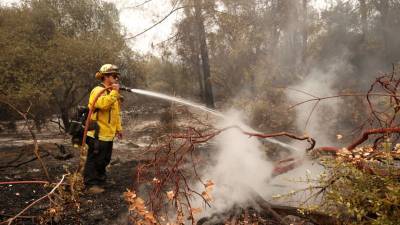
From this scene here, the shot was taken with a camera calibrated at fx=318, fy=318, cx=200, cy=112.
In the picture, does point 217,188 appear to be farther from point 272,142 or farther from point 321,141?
point 321,141

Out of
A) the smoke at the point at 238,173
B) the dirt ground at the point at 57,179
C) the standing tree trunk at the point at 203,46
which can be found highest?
the standing tree trunk at the point at 203,46

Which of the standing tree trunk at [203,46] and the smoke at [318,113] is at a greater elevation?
the standing tree trunk at [203,46]

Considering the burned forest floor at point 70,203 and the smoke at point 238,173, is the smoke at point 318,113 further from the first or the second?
the burned forest floor at point 70,203

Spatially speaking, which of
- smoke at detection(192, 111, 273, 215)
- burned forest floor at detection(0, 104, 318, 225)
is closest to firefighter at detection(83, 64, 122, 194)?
burned forest floor at detection(0, 104, 318, 225)

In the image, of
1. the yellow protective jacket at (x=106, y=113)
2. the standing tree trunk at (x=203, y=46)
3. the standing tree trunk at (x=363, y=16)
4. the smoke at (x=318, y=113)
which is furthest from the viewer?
the standing tree trunk at (x=363, y=16)

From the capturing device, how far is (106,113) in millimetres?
5293

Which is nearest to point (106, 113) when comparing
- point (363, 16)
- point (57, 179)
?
point (57, 179)

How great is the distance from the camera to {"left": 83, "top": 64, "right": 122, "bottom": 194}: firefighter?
5.20 metres

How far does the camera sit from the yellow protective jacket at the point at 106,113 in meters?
5.10

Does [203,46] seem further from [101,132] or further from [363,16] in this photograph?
[101,132]

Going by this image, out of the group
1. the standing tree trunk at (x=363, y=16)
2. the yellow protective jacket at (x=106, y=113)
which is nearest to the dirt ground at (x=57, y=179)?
the yellow protective jacket at (x=106, y=113)

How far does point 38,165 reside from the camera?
7297mm

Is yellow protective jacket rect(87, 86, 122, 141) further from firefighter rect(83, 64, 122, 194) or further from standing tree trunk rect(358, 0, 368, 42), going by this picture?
standing tree trunk rect(358, 0, 368, 42)

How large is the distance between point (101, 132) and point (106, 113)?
325 millimetres
